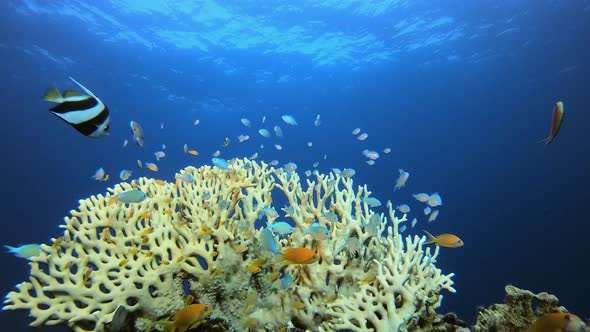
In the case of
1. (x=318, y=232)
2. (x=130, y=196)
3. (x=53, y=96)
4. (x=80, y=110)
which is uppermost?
(x=53, y=96)

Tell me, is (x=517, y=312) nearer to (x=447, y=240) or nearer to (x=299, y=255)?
(x=447, y=240)

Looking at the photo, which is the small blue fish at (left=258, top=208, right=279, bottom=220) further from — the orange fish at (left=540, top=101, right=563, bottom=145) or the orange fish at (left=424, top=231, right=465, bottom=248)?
the orange fish at (left=540, top=101, right=563, bottom=145)

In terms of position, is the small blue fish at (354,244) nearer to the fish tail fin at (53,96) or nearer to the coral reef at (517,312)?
the coral reef at (517,312)

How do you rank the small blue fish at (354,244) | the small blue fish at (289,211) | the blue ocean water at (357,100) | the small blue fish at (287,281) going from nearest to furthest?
the small blue fish at (287,281) → the small blue fish at (354,244) → the small blue fish at (289,211) → the blue ocean water at (357,100)

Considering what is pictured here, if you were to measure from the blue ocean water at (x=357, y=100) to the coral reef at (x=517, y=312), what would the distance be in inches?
758

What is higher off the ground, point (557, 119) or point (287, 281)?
point (557, 119)

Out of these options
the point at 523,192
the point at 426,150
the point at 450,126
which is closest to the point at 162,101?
the point at 450,126

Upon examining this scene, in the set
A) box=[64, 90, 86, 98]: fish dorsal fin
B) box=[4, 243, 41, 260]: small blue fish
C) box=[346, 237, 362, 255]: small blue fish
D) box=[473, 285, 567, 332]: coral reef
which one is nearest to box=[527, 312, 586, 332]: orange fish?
box=[473, 285, 567, 332]: coral reef

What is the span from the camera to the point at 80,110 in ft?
6.82

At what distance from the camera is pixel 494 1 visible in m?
21.5

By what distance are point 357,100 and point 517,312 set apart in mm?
45070

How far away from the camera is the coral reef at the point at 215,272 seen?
10.2 feet

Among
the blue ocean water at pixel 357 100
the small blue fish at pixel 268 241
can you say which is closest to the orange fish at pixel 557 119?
the small blue fish at pixel 268 241

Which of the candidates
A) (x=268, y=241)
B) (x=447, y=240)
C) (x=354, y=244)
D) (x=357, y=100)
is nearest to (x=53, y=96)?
(x=268, y=241)
